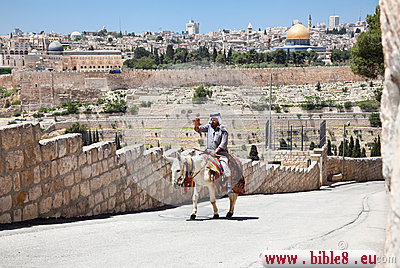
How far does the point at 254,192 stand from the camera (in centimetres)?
798

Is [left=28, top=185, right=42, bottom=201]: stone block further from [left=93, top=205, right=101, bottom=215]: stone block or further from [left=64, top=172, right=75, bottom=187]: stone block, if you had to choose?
[left=93, top=205, right=101, bottom=215]: stone block

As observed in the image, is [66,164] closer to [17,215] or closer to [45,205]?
[45,205]

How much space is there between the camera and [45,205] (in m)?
3.67

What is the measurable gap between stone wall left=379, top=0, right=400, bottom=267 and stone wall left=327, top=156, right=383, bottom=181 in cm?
1237

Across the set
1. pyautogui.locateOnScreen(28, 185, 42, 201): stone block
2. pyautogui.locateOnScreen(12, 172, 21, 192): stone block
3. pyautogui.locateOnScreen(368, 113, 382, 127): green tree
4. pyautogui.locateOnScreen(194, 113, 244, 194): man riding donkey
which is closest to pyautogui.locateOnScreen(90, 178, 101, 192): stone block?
pyautogui.locateOnScreen(28, 185, 42, 201): stone block

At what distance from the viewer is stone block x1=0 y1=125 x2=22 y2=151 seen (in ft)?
10.7

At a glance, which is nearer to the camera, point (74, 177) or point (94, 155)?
point (74, 177)

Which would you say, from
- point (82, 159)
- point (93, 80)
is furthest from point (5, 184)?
point (93, 80)

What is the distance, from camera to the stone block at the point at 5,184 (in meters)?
3.26

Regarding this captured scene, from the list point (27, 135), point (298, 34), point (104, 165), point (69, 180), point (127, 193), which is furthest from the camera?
point (298, 34)

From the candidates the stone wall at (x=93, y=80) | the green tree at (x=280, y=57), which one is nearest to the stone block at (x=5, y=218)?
the stone wall at (x=93, y=80)

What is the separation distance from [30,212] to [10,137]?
0.58 metres

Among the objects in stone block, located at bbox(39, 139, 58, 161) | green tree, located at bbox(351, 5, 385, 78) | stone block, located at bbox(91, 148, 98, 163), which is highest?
green tree, located at bbox(351, 5, 385, 78)

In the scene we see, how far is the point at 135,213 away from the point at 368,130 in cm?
2830
